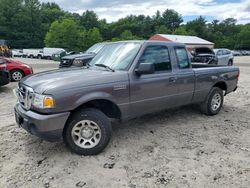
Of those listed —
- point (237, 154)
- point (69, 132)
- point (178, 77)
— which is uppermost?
point (178, 77)

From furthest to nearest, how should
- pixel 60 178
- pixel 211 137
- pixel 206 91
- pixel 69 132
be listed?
pixel 206 91 → pixel 211 137 → pixel 69 132 → pixel 60 178

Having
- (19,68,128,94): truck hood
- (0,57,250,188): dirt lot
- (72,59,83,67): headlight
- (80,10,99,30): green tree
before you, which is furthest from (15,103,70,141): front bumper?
(80,10,99,30): green tree

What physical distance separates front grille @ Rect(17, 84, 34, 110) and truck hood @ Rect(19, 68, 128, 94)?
7cm

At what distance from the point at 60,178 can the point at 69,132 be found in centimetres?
74

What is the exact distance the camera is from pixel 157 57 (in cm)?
546

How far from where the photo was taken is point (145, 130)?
5676 millimetres

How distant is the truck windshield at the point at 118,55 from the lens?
5.09 meters

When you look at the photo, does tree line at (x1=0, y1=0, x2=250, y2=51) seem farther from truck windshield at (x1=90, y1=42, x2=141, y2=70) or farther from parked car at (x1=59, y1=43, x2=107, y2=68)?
truck windshield at (x1=90, y1=42, x2=141, y2=70)

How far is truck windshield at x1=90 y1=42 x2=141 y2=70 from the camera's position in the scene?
5.09 metres

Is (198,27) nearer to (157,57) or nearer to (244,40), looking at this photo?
(244,40)

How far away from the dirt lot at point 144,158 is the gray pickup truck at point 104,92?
42cm

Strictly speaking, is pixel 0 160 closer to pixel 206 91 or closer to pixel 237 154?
pixel 237 154

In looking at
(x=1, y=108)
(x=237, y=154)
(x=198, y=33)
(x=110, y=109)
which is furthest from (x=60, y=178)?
(x=198, y=33)

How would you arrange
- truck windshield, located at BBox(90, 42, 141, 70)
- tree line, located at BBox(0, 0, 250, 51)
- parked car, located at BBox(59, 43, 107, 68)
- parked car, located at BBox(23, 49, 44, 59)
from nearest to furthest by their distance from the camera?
truck windshield, located at BBox(90, 42, 141, 70), parked car, located at BBox(59, 43, 107, 68), parked car, located at BBox(23, 49, 44, 59), tree line, located at BBox(0, 0, 250, 51)
